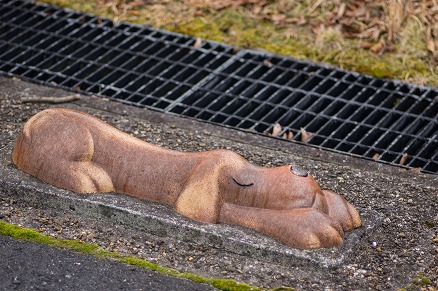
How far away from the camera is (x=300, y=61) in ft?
22.0

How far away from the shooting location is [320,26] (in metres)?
7.07

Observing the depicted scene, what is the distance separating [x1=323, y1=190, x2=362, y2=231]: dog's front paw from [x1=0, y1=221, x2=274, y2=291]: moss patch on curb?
487 mm

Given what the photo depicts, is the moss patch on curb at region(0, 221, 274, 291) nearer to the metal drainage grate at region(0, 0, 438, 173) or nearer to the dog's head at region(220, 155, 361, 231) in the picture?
the dog's head at region(220, 155, 361, 231)

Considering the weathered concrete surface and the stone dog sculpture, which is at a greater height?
the stone dog sculpture

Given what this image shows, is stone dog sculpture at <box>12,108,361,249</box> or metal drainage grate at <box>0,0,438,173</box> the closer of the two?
stone dog sculpture at <box>12,108,361,249</box>

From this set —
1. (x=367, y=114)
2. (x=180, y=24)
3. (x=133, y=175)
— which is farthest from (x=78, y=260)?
(x=180, y=24)

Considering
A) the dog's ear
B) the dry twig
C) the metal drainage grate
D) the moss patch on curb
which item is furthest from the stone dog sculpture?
the metal drainage grate

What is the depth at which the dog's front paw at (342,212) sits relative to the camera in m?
4.39

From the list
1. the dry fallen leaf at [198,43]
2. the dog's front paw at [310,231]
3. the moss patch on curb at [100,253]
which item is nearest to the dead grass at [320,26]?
the dry fallen leaf at [198,43]

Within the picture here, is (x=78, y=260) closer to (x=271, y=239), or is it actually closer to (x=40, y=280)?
(x=40, y=280)

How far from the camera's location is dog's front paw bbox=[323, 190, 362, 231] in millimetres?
4391

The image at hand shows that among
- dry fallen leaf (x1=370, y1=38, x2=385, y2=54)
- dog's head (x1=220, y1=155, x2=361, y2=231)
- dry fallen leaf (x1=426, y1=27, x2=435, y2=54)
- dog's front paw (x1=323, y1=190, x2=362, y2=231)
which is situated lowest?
dry fallen leaf (x1=370, y1=38, x2=385, y2=54)

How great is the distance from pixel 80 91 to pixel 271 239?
7.07ft

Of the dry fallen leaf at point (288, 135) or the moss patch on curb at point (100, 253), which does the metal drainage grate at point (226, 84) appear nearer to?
the dry fallen leaf at point (288, 135)
